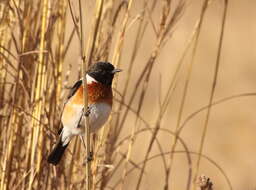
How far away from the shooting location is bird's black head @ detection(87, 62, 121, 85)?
366 cm

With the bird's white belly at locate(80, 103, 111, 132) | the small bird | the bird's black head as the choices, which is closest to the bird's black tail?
the small bird

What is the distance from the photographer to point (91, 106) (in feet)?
11.8

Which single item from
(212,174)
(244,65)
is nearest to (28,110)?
(212,174)

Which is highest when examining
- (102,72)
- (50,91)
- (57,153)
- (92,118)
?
(102,72)

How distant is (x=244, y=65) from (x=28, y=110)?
20.5ft

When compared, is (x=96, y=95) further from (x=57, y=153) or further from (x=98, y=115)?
(x=57, y=153)

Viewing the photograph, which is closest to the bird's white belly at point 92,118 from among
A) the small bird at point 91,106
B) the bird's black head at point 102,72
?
the small bird at point 91,106

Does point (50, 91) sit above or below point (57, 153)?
above

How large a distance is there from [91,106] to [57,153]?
0.83 ft

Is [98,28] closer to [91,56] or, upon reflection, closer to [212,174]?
[91,56]

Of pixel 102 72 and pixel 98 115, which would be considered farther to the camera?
pixel 102 72

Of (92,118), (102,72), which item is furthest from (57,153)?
(102,72)

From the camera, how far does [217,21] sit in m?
10.8

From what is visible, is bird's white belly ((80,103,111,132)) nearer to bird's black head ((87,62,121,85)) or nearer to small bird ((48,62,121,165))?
small bird ((48,62,121,165))
